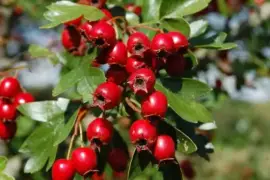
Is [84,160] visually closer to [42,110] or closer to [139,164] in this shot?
[139,164]

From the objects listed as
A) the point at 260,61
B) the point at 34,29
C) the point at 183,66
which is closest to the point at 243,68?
the point at 260,61

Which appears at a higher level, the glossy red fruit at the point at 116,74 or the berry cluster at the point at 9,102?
the glossy red fruit at the point at 116,74

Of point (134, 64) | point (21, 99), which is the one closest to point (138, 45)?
point (134, 64)

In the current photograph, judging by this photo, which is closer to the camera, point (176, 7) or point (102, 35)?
point (102, 35)

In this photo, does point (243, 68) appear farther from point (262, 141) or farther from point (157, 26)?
point (262, 141)

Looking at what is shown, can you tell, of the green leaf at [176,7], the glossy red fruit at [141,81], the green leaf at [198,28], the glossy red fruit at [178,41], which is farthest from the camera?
the green leaf at [198,28]

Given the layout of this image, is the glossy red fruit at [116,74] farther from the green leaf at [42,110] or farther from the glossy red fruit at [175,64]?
the green leaf at [42,110]

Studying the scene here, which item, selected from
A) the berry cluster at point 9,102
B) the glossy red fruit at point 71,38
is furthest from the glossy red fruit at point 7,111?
the glossy red fruit at point 71,38
